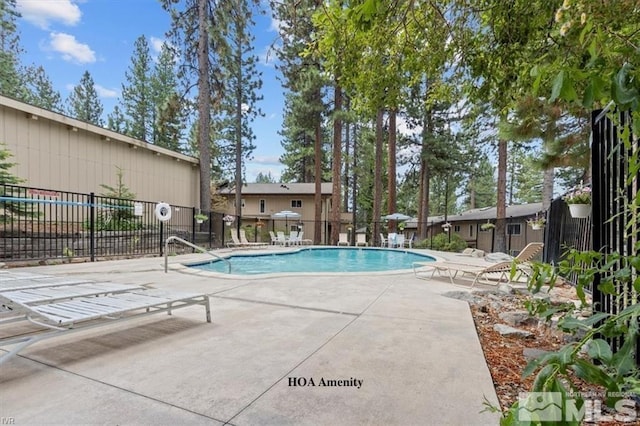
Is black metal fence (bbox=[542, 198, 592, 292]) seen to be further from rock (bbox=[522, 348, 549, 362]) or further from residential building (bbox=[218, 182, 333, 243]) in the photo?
residential building (bbox=[218, 182, 333, 243])

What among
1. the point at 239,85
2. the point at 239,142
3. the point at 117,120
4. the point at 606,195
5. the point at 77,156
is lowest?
the point at 606,195

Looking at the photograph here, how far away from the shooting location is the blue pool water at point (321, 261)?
32.6 feet

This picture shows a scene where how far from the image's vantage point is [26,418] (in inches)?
68.7

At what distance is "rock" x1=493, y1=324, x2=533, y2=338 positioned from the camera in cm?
317

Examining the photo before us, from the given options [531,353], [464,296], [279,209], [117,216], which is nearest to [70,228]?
[117,216]

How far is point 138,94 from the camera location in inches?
1098

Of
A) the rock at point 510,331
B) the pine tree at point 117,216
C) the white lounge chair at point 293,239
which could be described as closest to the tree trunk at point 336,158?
the white lounge chair at point 293,239

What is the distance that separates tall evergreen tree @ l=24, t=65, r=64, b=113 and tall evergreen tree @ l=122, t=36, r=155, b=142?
6.10m

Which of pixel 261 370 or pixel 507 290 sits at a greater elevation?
pixel 261 370

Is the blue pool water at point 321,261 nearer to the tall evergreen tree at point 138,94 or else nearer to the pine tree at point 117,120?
the tall evergreen tree at point 138,94

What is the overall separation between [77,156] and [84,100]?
79.1 ft

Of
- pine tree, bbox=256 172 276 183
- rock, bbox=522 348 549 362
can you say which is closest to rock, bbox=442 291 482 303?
rock, bbox=522 348 549 362

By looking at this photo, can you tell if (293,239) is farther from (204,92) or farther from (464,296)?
(464,296)

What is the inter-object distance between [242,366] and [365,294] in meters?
2.86
